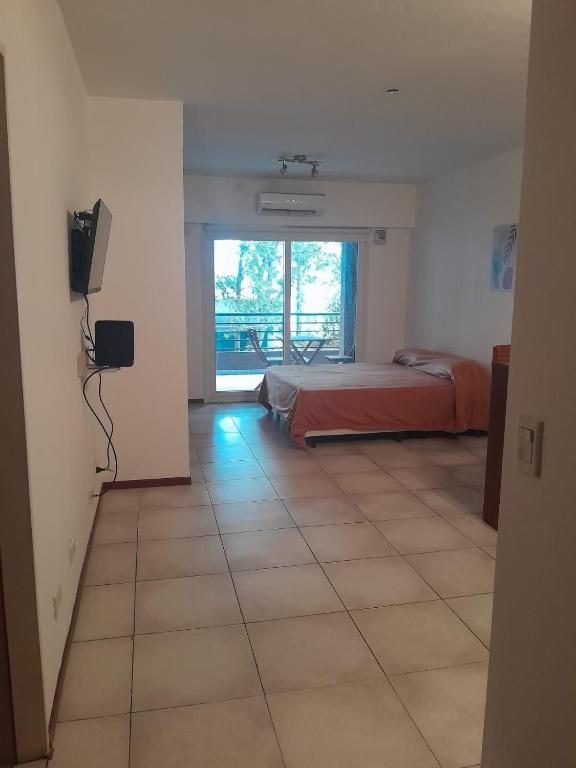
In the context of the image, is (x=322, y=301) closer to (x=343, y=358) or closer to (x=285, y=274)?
(x=285, y=274)

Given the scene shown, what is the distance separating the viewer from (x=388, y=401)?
5309mm

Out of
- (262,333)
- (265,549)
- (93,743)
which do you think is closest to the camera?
(93,743)

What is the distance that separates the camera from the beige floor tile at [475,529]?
3.39m

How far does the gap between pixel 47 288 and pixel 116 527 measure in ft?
6.11

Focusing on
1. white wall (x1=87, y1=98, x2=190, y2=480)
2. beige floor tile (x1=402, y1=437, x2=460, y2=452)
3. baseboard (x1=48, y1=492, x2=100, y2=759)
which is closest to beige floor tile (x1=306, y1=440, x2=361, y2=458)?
beige floor tile (x1=402, y1=437, x2=460, y2=452)

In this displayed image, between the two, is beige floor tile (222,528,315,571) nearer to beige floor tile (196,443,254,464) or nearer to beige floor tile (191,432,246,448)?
beige floor tile (196,443,254,464)

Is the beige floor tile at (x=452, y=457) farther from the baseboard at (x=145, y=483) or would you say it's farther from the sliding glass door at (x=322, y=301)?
the sliding glass door at (x=322, y=301)

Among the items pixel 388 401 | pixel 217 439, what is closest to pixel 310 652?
pixel 388 401

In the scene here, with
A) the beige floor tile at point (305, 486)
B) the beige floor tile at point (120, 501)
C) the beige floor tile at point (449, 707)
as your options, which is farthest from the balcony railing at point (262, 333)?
the beige floor tile at point (449, 707)

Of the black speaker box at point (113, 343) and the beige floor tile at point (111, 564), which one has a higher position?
the black speaker box at point (113, 343)

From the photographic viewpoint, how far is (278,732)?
6.37ft

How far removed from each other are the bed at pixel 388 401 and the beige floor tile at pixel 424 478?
0.75m

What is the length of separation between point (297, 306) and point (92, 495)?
4451mm

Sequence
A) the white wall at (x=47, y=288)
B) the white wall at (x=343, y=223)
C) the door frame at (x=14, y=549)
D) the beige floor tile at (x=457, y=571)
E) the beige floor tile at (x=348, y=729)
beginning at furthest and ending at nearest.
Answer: the white wall at (x=343, y=223), the beige floor tile at (x=457, y=571), the beige floor tile at (x=348, y=729), the white wall at (x=47, y=288), the door frame at (x=14, y=549)
